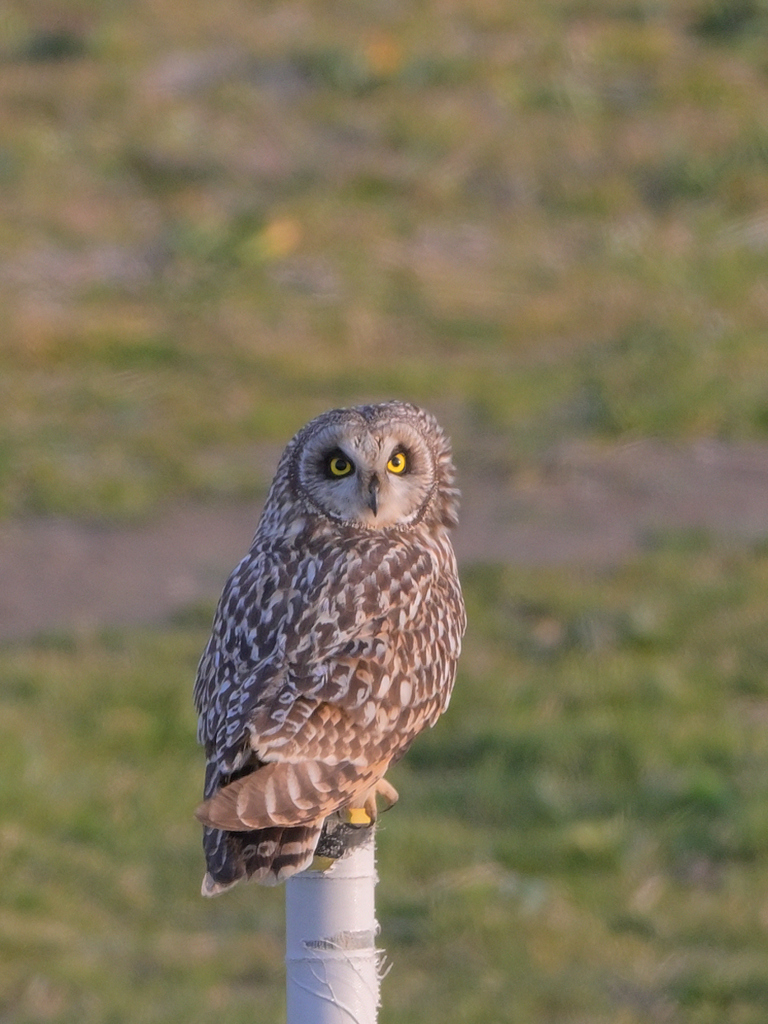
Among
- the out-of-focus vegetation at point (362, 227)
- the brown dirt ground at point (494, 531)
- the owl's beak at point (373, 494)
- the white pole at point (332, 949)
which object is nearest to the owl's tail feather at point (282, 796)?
the white pole at point (332, 949)

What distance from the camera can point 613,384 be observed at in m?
11.1

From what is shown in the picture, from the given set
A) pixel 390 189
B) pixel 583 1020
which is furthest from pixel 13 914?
pixel 390 189

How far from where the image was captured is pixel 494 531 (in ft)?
31.9

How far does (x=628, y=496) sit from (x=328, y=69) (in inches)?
266

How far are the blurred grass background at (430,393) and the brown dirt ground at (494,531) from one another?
0.69 feet

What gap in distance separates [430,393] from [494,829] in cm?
466

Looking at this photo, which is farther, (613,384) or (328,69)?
(328,69)

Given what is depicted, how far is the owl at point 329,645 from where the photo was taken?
3066 mm

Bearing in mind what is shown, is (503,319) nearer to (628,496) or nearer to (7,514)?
(628,496)

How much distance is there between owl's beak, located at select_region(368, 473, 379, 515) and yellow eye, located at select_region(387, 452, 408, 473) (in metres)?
0.06

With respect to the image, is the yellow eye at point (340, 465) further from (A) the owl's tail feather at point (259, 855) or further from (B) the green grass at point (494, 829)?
(B) the green grass at point (494, 829)

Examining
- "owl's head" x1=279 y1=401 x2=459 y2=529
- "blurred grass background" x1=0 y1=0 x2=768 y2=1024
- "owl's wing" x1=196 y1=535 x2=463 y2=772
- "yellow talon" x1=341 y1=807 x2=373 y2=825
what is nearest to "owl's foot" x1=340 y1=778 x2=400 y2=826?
"yellow talon" x1=341 y1=807 x2=373 y2=825

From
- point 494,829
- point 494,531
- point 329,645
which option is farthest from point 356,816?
point 494,531

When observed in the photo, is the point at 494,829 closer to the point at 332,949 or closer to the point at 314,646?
the point at 314,646
